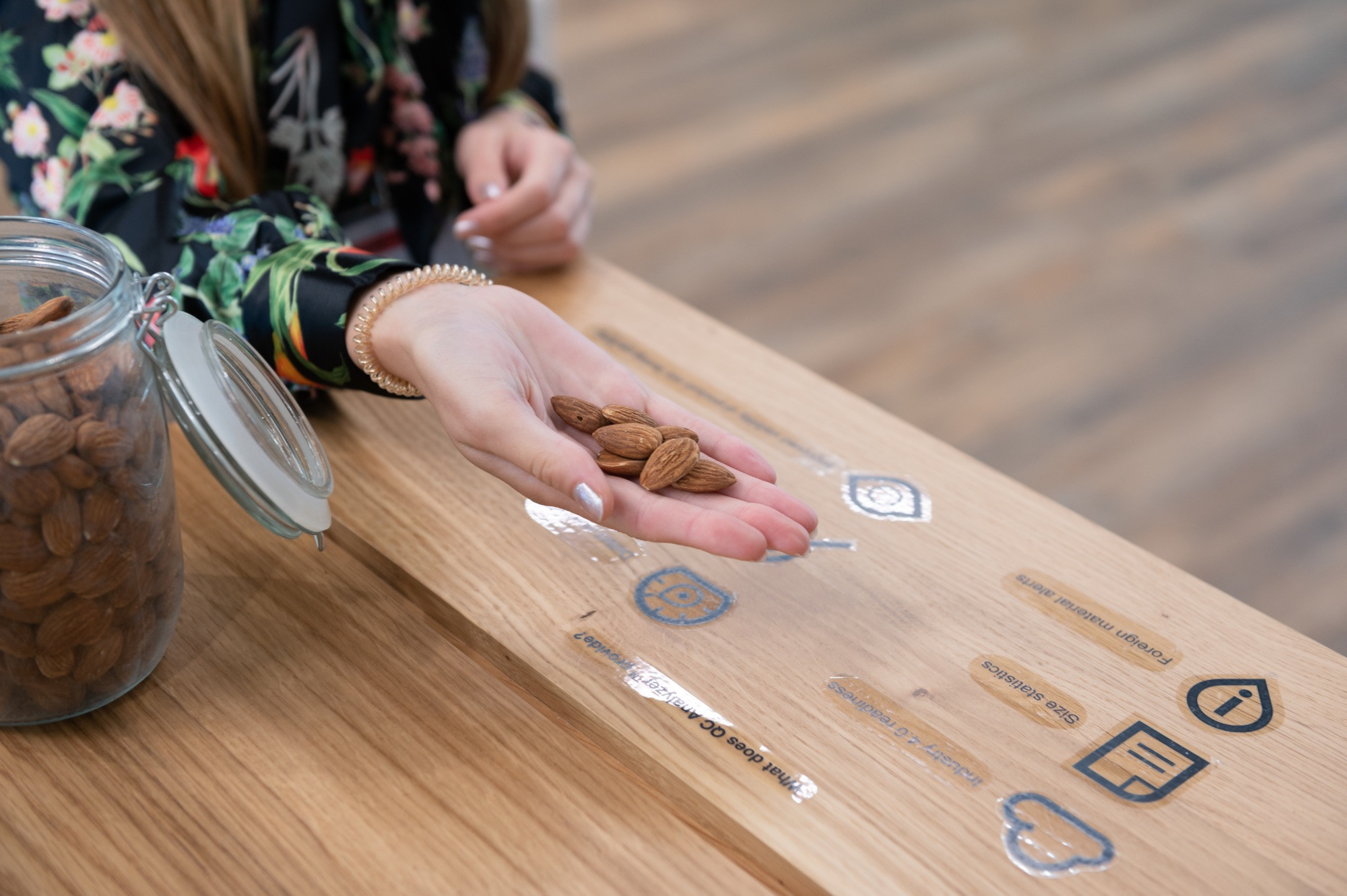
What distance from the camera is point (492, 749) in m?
0.57

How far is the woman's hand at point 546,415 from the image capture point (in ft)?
1.94

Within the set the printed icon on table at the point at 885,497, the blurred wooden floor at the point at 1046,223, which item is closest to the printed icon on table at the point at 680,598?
the printed icon on table at the point at 885,497

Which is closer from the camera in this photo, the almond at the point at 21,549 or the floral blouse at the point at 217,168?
the almond at the point at 21,549

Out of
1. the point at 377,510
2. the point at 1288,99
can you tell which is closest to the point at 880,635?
the point at 377,510

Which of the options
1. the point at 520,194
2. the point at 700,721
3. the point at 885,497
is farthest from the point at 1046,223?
the point at 700,721

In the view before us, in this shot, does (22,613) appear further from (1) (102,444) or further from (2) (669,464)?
(2) (669,464)

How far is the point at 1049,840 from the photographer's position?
526mm

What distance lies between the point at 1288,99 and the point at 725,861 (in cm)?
280

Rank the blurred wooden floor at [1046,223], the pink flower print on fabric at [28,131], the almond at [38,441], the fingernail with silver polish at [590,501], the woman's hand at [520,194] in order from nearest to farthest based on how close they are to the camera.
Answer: the almond at [38,441], the fingernail with silver polish at [590,501], the pink flower print on fabric at [28,131], the woman's hand at [520,194], the blurred wooden floor at [1046,223]

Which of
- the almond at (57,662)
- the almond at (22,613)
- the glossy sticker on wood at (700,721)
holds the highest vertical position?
the almond at (22,613)

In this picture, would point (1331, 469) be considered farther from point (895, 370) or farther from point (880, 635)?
point (880, 635)

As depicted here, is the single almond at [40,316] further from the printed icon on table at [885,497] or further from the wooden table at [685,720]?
the printed icon on table at [885,497]

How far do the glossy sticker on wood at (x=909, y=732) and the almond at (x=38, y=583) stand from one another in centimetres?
36

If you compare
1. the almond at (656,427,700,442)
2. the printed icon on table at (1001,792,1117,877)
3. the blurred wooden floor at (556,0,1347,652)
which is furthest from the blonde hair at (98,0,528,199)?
the blurred wooden floor at (556,0,1347,652)
